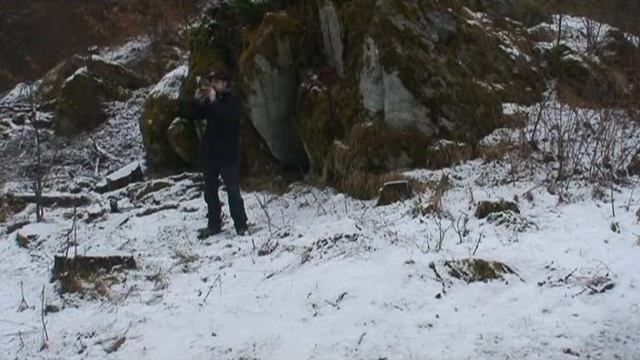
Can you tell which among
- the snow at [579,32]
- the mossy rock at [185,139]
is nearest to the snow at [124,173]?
the mossy rock at [185,139]

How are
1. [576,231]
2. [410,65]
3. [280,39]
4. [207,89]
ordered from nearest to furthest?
[576,231], [207,89], [410,65], [280,39]

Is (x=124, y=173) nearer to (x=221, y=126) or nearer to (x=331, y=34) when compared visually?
(x=331, y=34)

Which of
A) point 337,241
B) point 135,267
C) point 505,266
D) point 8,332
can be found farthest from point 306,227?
point 8,332

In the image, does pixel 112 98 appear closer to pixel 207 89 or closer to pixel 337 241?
pixel 207 89

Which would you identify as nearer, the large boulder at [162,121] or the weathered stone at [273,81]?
the weathered stone at [273,81]

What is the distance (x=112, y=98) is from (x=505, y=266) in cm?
1380

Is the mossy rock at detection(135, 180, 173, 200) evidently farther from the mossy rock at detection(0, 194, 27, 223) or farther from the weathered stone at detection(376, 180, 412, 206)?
the weathered stone at detection(376, 180, 412, 206)

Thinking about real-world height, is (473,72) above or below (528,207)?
above

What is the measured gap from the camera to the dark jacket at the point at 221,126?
8.48 meters

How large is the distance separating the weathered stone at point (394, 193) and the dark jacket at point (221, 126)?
177 cm

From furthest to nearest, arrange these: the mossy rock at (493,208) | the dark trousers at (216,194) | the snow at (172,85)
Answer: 1. the snow at (172,85)
2. the dark trousers at (216,194)
3. the mossy rock at (493,208)

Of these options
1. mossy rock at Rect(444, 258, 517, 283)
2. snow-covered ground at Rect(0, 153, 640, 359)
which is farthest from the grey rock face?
mossy rock at Rect(444, 258, 517, 283)

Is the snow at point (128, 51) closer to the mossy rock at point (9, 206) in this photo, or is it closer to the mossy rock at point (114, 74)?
the mossy rock at point (114, 74)

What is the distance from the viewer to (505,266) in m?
5.88
